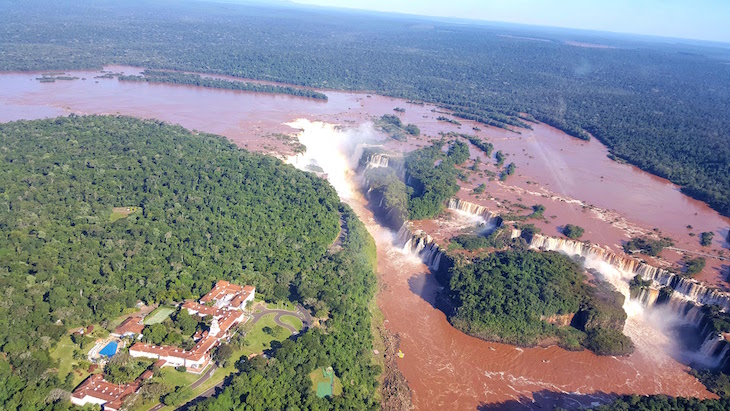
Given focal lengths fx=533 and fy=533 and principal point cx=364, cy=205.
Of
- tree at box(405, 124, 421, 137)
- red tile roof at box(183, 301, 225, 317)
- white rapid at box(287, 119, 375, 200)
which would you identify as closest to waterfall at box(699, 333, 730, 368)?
red tile roof at box(183, 301, 225, 317)

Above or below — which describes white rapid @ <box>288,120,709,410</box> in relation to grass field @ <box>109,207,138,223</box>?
below

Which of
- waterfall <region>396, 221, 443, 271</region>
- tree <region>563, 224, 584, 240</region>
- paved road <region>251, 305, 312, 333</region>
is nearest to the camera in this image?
paved road <region>251, 305, 312, 333</region>

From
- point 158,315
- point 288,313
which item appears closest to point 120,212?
point 158,315

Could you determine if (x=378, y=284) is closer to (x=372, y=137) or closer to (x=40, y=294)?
(x=40, y=294)

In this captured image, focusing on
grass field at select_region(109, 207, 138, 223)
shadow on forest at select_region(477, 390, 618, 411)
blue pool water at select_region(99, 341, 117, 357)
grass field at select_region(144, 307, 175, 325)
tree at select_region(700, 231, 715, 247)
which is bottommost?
shadow on forest at select_region(477, 390, 618, 411)

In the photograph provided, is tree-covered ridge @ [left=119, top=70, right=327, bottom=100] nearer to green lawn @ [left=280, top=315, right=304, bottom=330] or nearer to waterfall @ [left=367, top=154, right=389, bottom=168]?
waterfall @ [left=367, top=154, right=389, bottom=168]

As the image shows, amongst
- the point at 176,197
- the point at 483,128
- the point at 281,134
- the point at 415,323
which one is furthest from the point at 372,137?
the point at 415,323

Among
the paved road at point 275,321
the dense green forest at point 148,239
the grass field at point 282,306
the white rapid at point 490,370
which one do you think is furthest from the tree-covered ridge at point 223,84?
the paved road at point 275,321

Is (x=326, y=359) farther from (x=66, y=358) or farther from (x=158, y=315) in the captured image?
(x=66, y=358)
